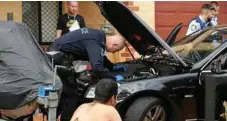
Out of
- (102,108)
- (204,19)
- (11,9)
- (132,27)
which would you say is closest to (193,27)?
(204,19)

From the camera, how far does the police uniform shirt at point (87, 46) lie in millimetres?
6004

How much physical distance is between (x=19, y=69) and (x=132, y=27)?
6.67ft

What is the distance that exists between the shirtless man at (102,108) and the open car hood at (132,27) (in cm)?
184

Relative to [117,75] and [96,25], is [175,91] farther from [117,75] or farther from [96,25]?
Answer: [96,25]

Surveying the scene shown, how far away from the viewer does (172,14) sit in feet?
40.5

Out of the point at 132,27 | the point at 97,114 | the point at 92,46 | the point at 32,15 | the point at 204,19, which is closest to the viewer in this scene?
the point at 97,114

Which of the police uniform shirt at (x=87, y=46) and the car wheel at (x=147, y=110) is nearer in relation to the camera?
the car wheel at (x=147, y=110)

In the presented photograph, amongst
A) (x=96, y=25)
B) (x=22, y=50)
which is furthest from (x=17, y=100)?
(x=96, y=25)

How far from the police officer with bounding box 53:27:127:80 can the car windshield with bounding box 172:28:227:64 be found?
0.91 metres

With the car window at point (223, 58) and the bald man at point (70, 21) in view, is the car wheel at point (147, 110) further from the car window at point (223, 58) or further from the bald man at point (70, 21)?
the bald man at point (70, 21)

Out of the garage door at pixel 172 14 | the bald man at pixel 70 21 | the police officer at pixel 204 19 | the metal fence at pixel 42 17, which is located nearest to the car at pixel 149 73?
the police officer at pixel 204 19

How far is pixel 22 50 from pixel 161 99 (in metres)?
1.85

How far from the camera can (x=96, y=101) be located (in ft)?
14.1

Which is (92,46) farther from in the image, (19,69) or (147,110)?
(19,69)
